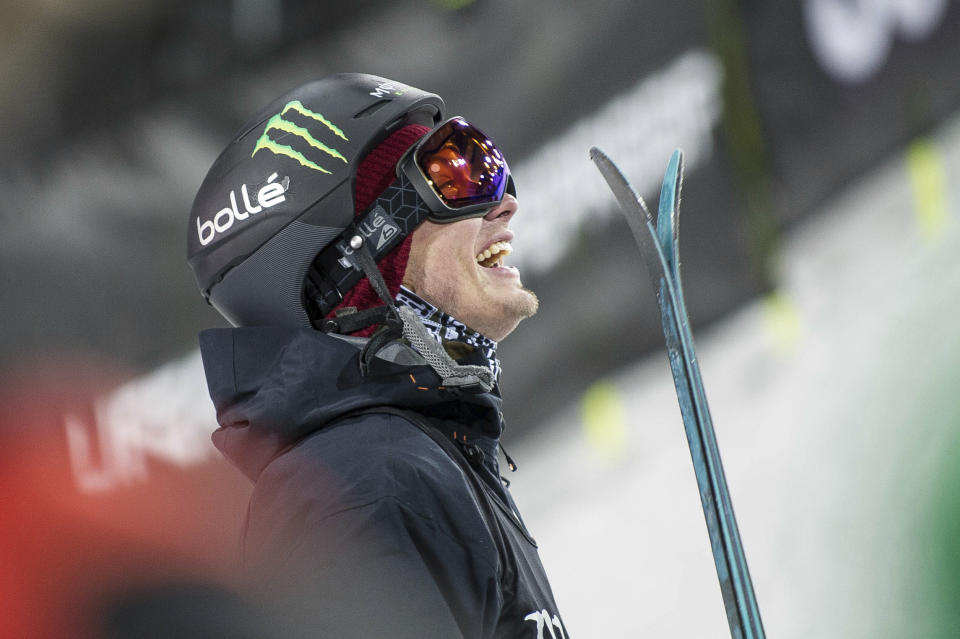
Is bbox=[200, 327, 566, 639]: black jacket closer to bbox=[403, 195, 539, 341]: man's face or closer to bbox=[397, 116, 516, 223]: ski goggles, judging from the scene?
bbox=[403, 195, 539, 341]: man's face

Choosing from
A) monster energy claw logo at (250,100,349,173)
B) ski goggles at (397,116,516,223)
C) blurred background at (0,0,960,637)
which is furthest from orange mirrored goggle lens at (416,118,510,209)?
blurred background at (0,0,960,637)

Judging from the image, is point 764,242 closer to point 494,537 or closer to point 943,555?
point 943,555

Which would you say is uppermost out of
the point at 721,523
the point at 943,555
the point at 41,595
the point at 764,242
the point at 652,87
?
the point at 652,87

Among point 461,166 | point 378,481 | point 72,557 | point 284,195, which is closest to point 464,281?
point 461,166

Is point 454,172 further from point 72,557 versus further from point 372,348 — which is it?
point 72,557

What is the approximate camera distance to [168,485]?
8.70ft

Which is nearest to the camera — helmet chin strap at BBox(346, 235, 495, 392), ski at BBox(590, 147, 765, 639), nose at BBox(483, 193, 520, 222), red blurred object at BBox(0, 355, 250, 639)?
red blurred object at BBox(0, 355, 250, 639)

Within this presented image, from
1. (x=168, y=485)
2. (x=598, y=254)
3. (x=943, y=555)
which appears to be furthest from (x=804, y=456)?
(x=168, y=485)

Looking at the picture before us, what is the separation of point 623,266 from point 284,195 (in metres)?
1.96

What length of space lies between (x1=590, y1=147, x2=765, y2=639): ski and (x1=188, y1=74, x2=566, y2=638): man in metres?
0.24

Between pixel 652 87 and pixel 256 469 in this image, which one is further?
pixel 652 87

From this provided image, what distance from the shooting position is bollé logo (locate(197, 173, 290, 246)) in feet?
6.09

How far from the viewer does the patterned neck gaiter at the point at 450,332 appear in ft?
A: 6.03

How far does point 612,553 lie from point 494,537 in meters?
2.28
